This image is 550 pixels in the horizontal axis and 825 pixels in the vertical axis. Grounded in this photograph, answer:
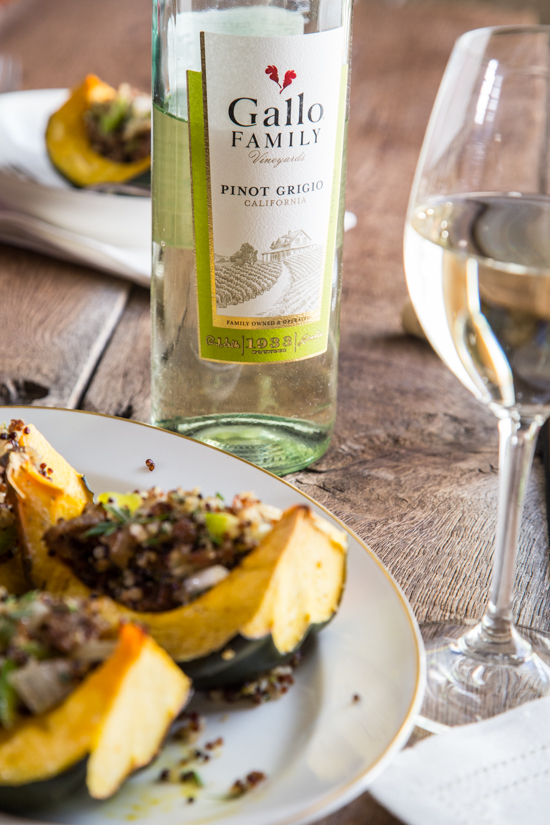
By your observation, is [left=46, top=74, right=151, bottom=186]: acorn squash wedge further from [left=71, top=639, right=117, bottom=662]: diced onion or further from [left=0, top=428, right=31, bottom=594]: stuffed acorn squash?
[left=71, top=639, right=117, bottom=662]: diced onion

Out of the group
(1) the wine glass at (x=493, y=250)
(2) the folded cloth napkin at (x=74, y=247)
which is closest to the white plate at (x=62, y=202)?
(2) the folded cloth napkin at (x=74, y=247)

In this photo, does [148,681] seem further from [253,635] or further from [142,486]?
[142,486]

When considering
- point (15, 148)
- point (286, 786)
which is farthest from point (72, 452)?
point (15, 148)

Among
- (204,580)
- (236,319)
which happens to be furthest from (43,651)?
(236,319)

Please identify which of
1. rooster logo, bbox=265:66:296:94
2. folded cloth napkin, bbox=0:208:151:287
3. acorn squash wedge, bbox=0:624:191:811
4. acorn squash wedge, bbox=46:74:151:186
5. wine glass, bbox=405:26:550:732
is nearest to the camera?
acorn squash wedge, bbox=0:624:191:811

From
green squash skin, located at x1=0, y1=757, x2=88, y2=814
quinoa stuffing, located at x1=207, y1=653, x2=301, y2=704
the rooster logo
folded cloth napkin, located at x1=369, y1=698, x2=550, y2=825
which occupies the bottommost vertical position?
A: folded cloth napkin, located at x1=369, y1=698, x2=550, y2=825

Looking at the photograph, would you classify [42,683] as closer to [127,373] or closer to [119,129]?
[127,373]

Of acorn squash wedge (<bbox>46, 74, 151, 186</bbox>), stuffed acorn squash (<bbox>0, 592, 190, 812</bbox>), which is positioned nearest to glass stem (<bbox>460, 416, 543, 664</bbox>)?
stuffed acorn squash (<bbox>0, 592, 190, 812</bbox>)
